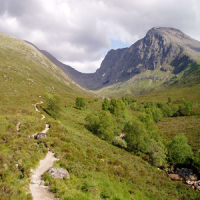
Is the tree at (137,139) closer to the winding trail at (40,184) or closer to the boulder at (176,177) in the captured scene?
the boulder at (176,177)

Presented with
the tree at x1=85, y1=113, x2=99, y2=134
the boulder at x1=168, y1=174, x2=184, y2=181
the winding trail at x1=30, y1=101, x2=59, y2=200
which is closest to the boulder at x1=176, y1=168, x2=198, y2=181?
the boulder at x1=168, y1=174, x2=184, y2=181

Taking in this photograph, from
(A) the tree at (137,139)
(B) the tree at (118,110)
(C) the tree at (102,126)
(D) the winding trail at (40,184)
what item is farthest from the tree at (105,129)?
(D) the winding trail at (40,184)

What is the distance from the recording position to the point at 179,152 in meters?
40.2

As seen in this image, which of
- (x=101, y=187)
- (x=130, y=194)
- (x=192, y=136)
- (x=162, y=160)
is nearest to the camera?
(x=101, y=187)

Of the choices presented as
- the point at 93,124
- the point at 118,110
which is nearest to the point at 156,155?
the point at 93,124

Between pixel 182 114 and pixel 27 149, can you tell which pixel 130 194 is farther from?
pixel 182 114

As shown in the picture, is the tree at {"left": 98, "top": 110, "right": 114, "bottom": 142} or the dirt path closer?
the dirt path

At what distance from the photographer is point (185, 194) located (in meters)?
26.8

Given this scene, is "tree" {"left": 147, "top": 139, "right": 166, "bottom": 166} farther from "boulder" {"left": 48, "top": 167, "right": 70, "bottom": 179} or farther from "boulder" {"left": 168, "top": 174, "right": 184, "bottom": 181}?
"boulder" {"left": 48, "top": 167, "right": 70, "bottom": 179}

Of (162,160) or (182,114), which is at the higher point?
(182,114)

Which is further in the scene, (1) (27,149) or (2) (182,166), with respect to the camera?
(2) (182,166)

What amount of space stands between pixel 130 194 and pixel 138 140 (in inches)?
1056

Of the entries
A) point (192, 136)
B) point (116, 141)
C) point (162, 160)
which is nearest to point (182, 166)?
point (162, 160)

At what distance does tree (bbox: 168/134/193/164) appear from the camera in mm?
39491
